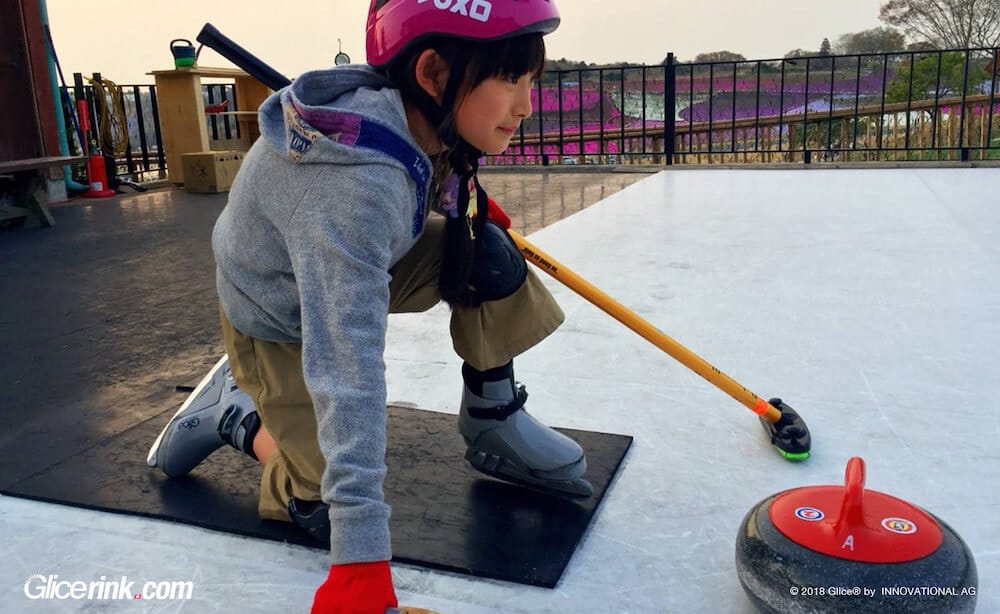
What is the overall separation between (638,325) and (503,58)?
2.51 feet

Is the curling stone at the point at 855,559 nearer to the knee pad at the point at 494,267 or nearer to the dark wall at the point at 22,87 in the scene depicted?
the knee pad at the point at 494,267

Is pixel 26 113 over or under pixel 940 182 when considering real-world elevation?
over

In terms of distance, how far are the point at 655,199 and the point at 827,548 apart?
4.93 m

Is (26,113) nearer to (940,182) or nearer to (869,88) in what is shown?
(940,182)

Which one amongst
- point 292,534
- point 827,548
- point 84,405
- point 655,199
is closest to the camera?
point 827,548

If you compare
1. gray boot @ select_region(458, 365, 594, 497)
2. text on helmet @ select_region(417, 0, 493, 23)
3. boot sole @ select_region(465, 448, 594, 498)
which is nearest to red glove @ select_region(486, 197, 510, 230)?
gray boot @ select_region(458, 365, 594, 497)

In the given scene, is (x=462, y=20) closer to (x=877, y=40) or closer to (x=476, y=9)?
(x=476, y=9)

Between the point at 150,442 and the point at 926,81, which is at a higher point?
the point at 926,81

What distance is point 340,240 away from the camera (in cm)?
114

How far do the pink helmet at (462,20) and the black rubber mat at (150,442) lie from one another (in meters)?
0.86

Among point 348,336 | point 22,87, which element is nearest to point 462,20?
point 348,336

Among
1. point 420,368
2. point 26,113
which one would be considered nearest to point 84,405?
point 420,368

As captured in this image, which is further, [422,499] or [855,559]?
[422,499]

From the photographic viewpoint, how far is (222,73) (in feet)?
28.4
